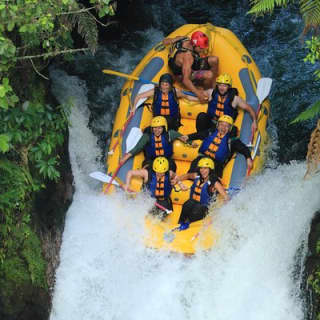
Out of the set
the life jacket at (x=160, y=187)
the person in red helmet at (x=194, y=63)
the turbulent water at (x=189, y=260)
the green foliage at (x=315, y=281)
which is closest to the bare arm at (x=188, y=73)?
the person in red helmet at (x=194, y=63)

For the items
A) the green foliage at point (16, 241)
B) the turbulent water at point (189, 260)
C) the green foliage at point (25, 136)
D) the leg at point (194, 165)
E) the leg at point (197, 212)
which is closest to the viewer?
the green foliage at point (25, 136)

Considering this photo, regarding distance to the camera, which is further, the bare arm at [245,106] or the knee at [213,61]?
the knee at [213,61]

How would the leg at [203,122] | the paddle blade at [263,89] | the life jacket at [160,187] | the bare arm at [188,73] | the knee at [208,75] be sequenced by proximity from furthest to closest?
the knee at [208,75] → the bare arm at [188,73] → the paddle blade at [263,89] → the leg at [203,122] → the life jacket at [160,187]

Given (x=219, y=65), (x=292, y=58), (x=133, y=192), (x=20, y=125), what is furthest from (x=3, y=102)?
(x=292, y=58)

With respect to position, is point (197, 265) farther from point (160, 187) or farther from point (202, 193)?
point (160, 187)

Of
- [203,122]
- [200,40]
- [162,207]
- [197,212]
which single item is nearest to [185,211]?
[197,212]

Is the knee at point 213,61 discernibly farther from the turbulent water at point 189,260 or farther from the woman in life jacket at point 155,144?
the turbulent water at point 189,260
